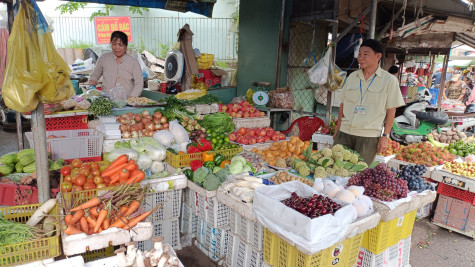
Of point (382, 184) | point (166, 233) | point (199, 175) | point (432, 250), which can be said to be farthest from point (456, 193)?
point (166, 233)

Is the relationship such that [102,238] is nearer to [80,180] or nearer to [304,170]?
[80,180]

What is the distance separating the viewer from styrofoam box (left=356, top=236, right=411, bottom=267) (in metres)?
2.87

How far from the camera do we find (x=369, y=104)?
3861 mm

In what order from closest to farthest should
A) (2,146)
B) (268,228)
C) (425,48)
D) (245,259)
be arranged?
1. (268,228)
2. (245,259)
3. (2,146)
4. (425,48)

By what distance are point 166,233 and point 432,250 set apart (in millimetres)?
3173

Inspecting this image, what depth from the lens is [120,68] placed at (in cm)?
504

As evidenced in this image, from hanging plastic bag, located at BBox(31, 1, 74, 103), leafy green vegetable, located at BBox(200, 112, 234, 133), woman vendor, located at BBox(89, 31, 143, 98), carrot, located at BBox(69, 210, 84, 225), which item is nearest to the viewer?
hanging plastic bag, located at BBox(31, 1, 74, 103)

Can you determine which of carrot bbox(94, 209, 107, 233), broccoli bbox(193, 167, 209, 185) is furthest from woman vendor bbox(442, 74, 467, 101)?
carrot bbox(94, 209, 107, 233)

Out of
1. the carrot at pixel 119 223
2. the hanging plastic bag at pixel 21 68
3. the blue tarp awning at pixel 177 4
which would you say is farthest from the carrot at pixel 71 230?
the blue tarp awning at pixel 177 4

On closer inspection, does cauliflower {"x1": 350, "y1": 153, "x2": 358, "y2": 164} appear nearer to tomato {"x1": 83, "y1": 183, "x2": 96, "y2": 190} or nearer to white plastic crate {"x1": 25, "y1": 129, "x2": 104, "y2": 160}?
tomato {"x1": 83, "y1": 183, "x2": 96, "y2": 190}

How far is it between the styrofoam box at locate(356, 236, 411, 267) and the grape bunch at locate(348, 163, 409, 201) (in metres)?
0.52

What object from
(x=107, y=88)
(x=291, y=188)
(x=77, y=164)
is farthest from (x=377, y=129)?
(x=107, y=88)

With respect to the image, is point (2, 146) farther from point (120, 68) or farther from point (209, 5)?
point (209, 5)

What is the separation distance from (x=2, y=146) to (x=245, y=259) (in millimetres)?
6927
